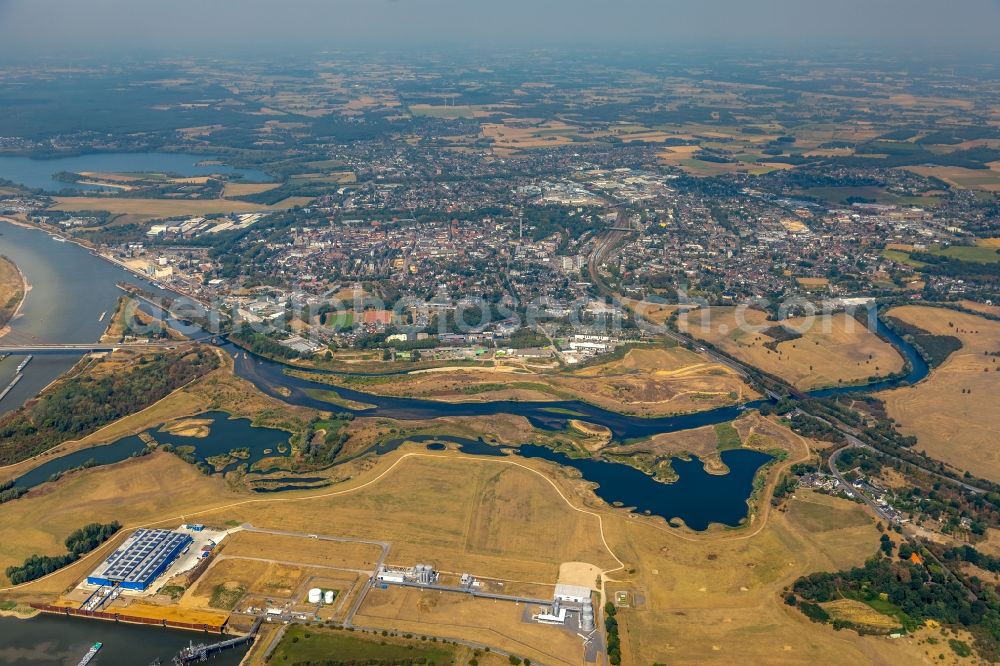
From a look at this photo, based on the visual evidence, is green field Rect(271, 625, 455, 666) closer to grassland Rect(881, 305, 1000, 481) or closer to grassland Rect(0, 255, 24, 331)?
grassland Rect(881, 305, 1000, 481)

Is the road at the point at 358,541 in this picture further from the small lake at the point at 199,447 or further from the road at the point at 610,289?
the road at the point at 610,289

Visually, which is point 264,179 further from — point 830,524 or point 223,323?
point 830,524

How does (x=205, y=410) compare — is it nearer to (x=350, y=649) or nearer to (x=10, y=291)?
(x=350, y=649)

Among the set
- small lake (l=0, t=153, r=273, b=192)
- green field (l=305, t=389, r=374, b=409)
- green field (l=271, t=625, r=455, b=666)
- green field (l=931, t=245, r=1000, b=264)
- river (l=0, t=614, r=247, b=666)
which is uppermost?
small lake (l=0, t=153, r=273, b=192)

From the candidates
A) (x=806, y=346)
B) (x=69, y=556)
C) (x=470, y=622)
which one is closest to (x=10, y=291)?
(x=69, y=556)

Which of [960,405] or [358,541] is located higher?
[960,405]

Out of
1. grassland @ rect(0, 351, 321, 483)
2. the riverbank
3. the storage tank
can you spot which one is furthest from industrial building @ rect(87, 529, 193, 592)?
the riverbank
